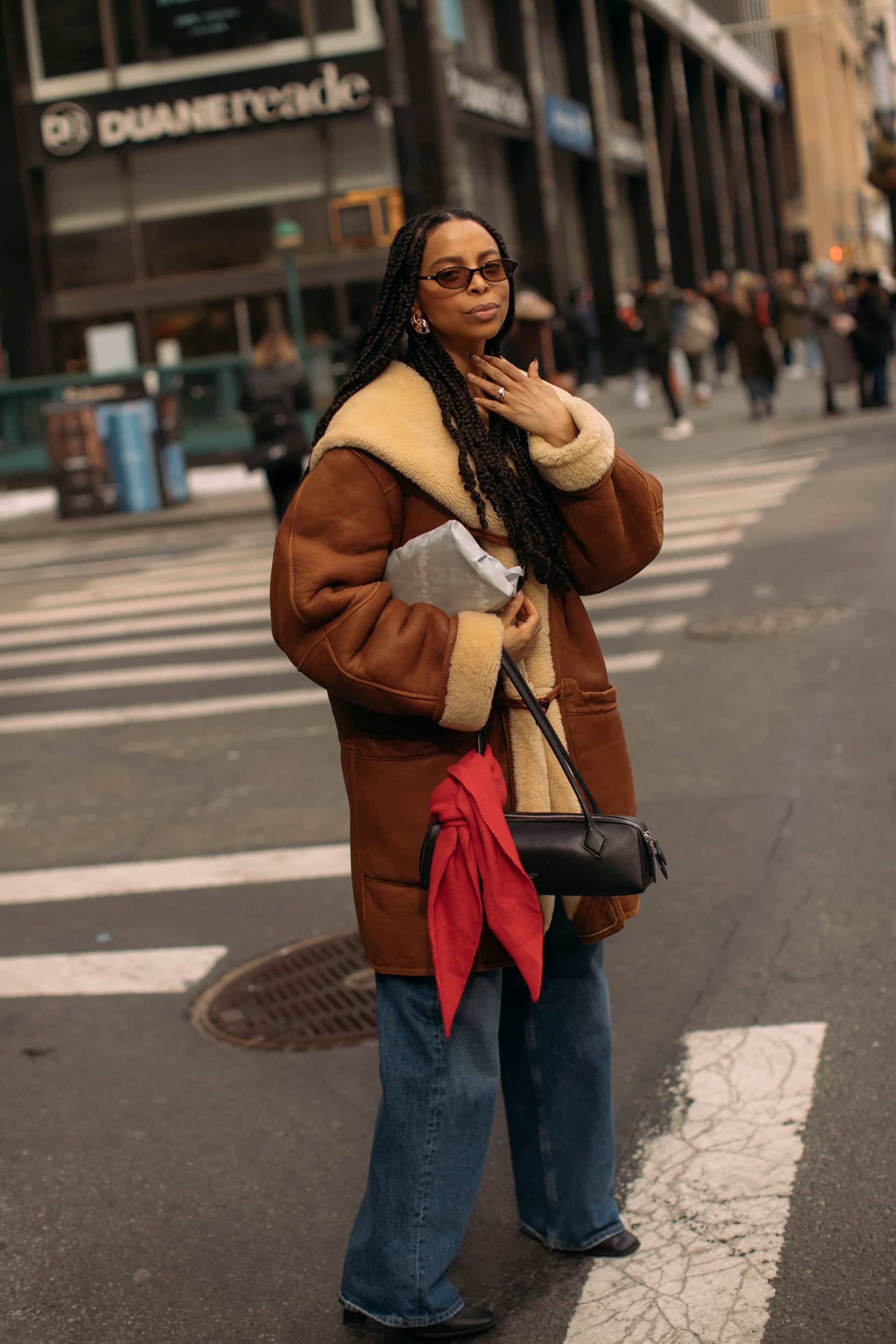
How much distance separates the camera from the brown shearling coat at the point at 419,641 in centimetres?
280

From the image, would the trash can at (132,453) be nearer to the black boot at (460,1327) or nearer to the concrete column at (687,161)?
the black boot at (460,1327)

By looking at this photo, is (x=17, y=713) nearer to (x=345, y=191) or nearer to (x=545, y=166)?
(x=345, y=191)

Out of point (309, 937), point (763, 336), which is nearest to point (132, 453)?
point (763, 336)

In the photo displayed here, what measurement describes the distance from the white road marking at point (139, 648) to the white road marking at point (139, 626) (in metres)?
0.18

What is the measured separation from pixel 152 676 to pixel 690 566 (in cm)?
386

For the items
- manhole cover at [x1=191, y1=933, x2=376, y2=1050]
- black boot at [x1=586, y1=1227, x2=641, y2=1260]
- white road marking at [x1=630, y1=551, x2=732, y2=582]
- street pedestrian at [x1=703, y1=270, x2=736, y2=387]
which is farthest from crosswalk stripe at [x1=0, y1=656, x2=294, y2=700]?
street pedestrian at [x1=703, y1=270, x2=736, y2=387]

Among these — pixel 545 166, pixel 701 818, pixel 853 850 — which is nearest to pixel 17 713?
pixel 701 818

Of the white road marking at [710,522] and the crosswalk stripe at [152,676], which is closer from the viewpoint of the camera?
the crosswalk stripe at [152,676]

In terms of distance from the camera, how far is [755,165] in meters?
58.3

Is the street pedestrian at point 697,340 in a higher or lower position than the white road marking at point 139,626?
higher

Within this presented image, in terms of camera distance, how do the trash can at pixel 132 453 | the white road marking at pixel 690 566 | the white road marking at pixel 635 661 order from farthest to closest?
1. the trash can at pixel 132 453
2. the white road marking at pixel 690 566
3. the white road marking at pixel 635 661

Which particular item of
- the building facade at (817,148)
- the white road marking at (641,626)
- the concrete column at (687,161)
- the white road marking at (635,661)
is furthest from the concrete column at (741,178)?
the white road marking at (635,661)

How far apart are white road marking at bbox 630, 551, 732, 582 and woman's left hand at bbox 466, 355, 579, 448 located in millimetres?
8334

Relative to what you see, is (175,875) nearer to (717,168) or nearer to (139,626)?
(139,626)
